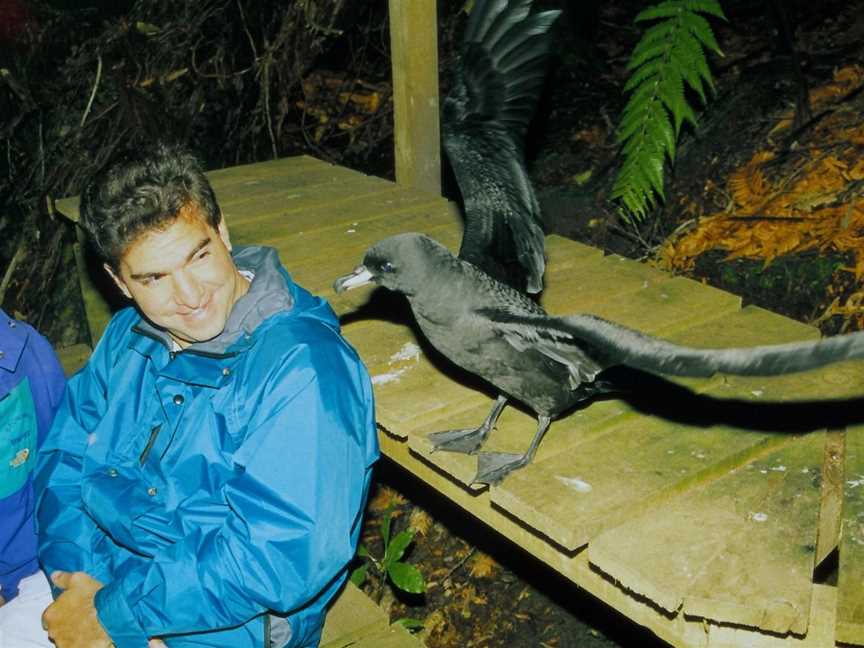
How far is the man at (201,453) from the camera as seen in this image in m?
2.21

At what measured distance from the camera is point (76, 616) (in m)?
2.50

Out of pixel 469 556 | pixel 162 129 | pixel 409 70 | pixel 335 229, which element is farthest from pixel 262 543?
pixel 162 129

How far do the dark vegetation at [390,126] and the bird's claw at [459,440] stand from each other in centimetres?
215

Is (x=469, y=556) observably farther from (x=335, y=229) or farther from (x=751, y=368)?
(x=751, y=368)

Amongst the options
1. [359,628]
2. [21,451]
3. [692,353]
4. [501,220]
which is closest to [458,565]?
[359,628]

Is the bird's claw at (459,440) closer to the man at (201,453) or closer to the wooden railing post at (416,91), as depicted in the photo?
the man at (201,453)

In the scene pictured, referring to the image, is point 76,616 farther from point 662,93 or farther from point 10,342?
point 662,93

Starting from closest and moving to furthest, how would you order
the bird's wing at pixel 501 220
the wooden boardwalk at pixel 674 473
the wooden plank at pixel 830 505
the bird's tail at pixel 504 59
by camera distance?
the wooden boardwalk at pixel 674 473 < the wooden plank at pixel 830 505 < the bird's wing at pixel 501 220 < the bird's tail at pixel 504 59

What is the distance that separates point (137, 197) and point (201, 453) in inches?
27.5

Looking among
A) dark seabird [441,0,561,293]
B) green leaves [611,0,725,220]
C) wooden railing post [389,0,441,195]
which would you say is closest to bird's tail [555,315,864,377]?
Result: dark seabird [441,0,561,293]

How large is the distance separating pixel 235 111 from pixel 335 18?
1119mm

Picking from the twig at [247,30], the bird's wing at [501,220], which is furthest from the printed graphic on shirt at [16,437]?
the twig at [247,30]

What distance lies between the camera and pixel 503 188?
3496 mm

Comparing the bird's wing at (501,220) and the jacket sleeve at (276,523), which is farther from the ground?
the bird's wing at (501,220)
